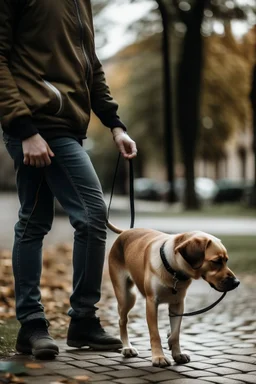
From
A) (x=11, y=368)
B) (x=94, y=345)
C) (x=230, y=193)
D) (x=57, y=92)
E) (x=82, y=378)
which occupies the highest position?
(x=57, y=92)

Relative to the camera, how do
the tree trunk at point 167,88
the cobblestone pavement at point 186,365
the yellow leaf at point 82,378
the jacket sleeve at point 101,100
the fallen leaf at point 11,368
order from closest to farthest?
the fallen leaf at point 11,368 → the yellow leaf at point 82,378 → the cobblestone pavement at point 186,365 → the jacket sleeve at point 101,100 → the tree trunk at point 167,88

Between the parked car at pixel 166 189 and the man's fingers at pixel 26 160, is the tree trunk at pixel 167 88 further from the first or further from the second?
the man's fingers at pixel 26 160

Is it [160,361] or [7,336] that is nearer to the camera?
[160,361]

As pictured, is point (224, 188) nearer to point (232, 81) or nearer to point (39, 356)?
point (232, 81)

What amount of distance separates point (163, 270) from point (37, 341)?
79 centimetres

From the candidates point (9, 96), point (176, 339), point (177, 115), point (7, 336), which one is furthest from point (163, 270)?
point (177, 115)

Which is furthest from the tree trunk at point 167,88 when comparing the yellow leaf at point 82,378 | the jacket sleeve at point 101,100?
the yellow leaf at point 82,378

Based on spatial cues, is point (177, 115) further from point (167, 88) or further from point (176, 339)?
point (176, 339)

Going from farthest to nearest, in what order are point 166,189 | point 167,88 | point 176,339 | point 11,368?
point 166,189 → point 167,88 → point 176,339 → point 11,368

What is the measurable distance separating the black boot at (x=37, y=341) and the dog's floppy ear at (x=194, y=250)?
35.7 inches

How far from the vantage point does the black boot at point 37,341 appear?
4332 mm

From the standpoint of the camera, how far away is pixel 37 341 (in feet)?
14.4

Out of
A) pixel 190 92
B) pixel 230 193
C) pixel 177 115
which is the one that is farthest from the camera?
pixel 230 193

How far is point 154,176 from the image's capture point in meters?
68.9
